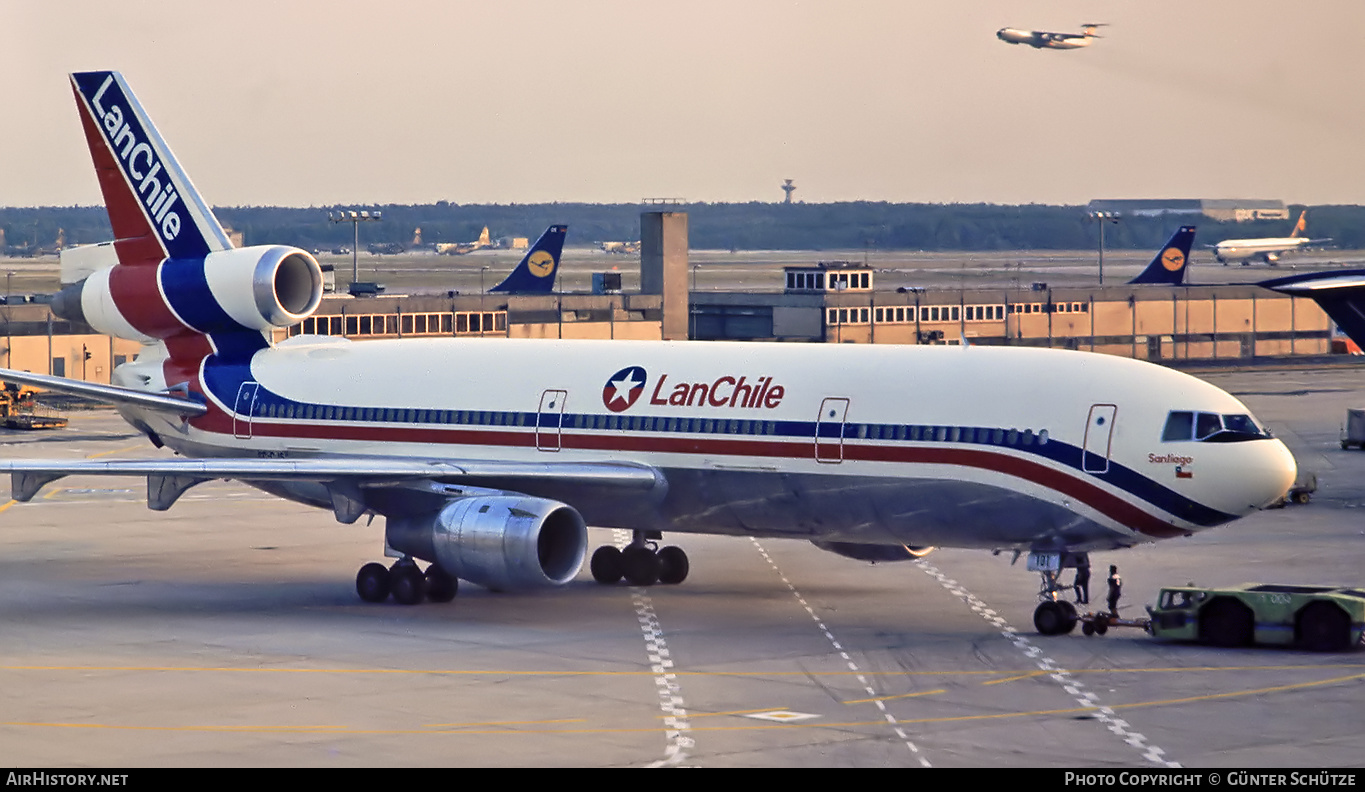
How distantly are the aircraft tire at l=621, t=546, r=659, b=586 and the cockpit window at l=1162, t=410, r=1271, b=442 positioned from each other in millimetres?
11367

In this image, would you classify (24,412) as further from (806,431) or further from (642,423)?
(806,431)

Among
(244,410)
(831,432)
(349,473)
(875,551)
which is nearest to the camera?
(831,432)

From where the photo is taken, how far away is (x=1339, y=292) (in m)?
37.7

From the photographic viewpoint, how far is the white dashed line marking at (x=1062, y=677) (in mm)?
23781

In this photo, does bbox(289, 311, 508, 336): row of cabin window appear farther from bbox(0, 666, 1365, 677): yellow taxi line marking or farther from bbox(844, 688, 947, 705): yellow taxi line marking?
bbox(844, 688, 947, 705): yellow taxi line marking

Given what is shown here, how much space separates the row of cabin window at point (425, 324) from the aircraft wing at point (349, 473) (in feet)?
192

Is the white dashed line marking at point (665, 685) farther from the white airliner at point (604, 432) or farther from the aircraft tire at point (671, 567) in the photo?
the white airliner at point (604, 432)

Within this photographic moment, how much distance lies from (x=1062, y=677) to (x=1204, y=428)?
576 cm

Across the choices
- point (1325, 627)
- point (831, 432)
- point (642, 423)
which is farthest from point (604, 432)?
point (1325, 627)

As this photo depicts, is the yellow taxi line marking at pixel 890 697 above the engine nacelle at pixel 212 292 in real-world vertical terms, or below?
below

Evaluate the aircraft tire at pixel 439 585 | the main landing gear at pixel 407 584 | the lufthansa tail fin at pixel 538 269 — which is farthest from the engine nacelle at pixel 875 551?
the lufthansa tail fin at pixel 538 269

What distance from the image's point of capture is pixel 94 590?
38156 mm

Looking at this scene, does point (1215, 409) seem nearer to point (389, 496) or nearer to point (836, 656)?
point (836, 656)

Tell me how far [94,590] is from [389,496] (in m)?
6.78
